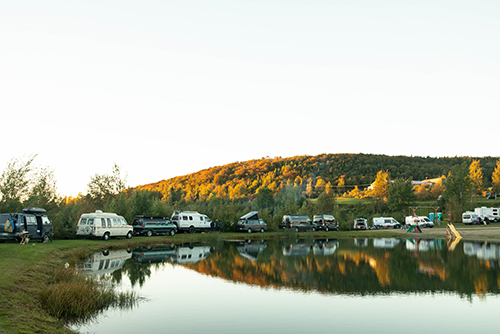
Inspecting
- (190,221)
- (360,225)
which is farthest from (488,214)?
(190,221)

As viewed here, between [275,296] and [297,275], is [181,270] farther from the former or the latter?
[275,296]

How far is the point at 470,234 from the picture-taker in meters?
42.5

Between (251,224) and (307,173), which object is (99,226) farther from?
(307,173)

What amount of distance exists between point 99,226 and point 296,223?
24333 millimetres

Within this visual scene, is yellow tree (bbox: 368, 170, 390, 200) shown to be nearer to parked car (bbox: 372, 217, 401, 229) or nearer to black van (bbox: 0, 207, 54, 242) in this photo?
parked car (bbox: 372, 217, 401, 229)

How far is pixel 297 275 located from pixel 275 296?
413cm

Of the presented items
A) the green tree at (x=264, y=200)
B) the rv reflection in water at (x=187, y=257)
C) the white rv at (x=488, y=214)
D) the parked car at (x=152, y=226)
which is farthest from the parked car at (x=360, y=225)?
the rv reflection in water at (x=187, y=257)

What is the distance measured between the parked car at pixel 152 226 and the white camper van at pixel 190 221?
262cm

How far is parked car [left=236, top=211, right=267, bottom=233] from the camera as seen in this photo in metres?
44.1

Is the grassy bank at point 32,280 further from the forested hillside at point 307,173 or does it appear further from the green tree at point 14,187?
the forested hillside at point 307,173

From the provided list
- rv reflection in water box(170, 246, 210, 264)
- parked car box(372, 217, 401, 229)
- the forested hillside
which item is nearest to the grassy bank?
rv reflection in water box(170, 246, 210, 264)

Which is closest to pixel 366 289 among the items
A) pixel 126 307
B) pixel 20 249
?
pixel 126 307

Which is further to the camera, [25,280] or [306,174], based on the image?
[306,174]

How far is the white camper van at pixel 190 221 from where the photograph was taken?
39969 mm
